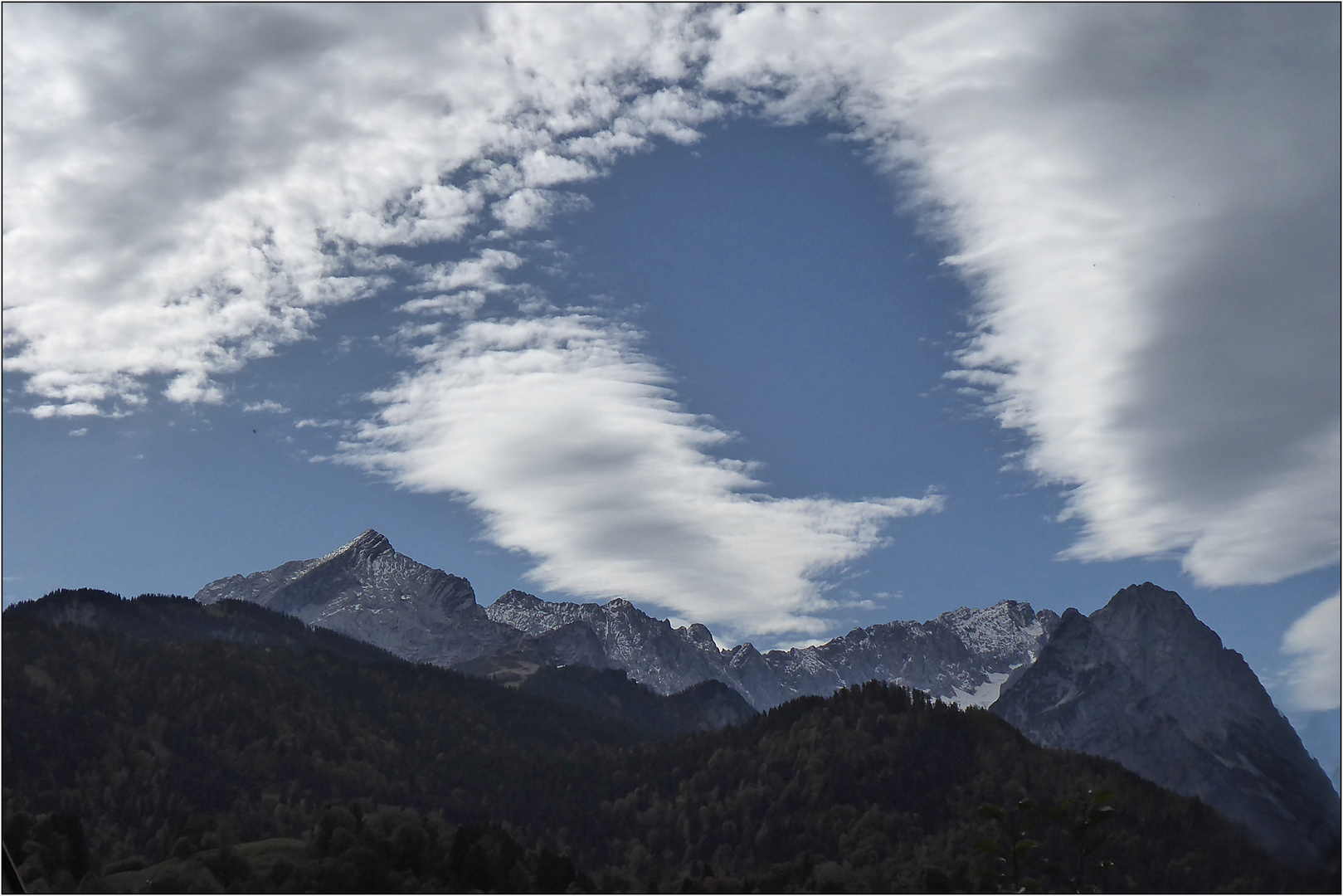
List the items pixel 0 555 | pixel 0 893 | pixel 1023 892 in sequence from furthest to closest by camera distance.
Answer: pixel 1023 892
pixel 0 555
pixel 0 893

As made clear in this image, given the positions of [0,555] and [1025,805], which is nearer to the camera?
[0,555]

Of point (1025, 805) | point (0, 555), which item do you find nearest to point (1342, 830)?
point (1025, 805)

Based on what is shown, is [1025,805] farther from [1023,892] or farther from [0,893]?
[0,893]

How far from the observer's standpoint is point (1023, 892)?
196 m

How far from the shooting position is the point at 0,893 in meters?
71.2

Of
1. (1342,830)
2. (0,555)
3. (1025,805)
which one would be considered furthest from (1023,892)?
(0,555)

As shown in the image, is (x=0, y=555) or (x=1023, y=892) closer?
(x=0, y=555)

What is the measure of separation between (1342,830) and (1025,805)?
52325mm

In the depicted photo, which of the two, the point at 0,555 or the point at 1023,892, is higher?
the point at 0,555

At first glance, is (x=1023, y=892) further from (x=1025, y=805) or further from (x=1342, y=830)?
(x=1342, y=830)

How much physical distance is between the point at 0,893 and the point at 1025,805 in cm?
16090

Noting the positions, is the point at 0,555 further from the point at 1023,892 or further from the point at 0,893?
the point at 1023,892

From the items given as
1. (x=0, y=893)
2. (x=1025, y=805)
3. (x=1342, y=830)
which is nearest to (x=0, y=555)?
(x=0, y=893)

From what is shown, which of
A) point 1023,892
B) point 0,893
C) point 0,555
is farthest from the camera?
point 1023,892
